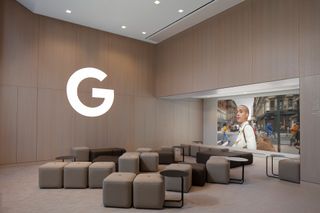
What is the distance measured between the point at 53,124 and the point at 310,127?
317 inches

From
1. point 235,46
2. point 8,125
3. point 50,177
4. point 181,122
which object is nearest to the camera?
point 50,177

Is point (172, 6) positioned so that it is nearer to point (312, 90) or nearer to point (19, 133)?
point (312, 90)

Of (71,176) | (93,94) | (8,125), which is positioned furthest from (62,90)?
(71,176)

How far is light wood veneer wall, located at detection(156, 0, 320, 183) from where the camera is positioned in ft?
19.2

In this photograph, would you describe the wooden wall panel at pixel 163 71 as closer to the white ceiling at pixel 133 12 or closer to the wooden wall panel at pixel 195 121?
the white ceiling at pixel 133 12

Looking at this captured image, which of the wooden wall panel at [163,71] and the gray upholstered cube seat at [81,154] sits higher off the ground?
the wooden wall panel at [163,71]

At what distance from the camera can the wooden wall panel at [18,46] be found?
7.72 metres

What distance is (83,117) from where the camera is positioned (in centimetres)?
942

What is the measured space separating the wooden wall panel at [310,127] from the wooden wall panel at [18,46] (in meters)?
8.37

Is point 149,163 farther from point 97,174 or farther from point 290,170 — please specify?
point 290,170

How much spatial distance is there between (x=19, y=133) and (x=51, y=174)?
3.33 m

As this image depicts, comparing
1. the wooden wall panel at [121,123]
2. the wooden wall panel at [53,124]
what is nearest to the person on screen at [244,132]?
the wooden wall panel at [121,123]

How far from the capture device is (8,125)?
774 centimetres

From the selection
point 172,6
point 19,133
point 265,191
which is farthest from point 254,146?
point 19,133
